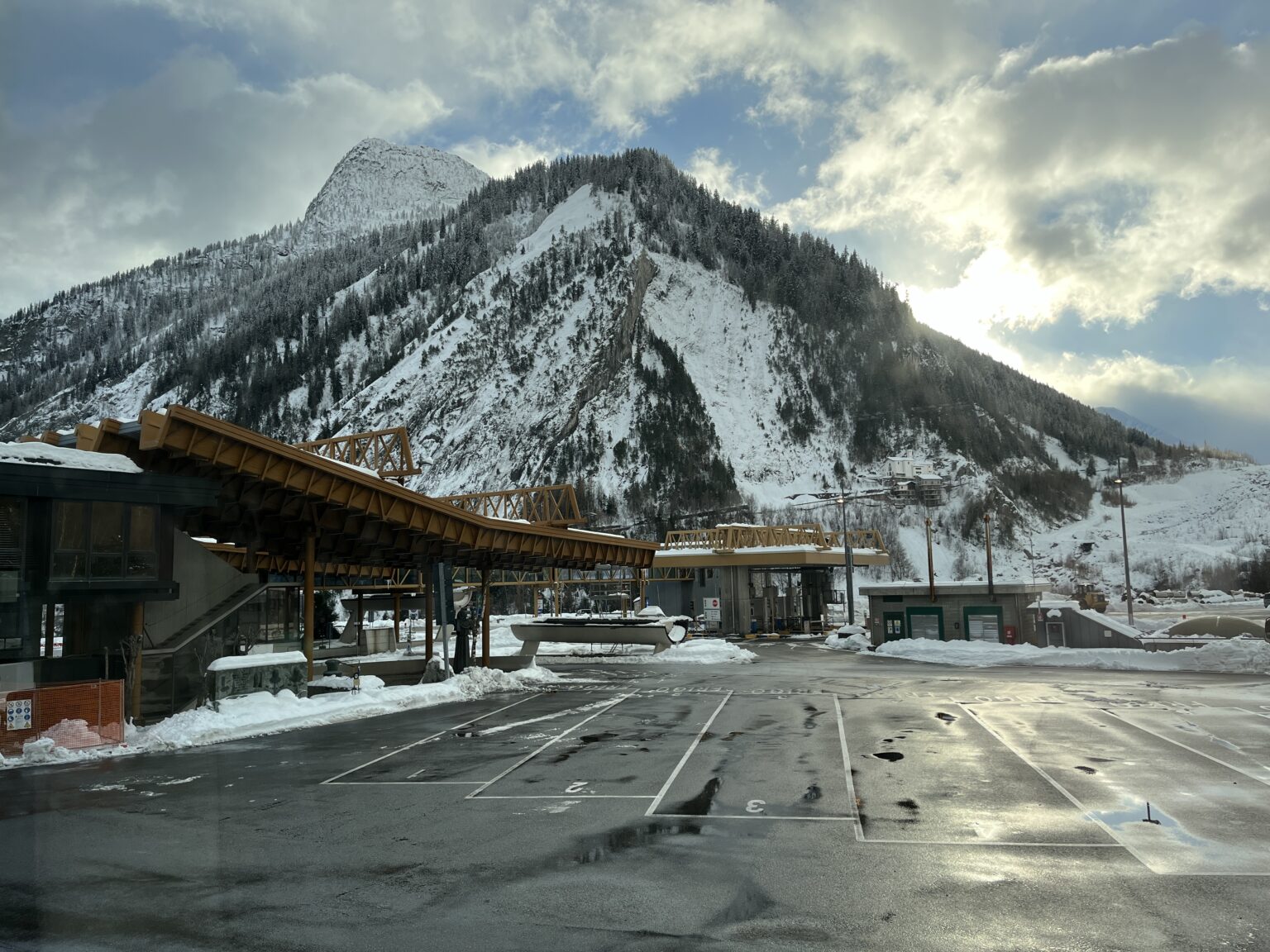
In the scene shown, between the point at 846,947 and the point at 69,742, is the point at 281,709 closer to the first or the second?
the point at 69,742

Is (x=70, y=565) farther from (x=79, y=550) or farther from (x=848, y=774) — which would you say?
(x=848, y=774)

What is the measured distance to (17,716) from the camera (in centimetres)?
1788

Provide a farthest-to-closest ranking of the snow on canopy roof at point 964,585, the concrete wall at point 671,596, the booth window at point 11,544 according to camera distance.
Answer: the concrete wall at point 671,596
the snow on canopy roof at point 964,585
the booth window at point 11,544

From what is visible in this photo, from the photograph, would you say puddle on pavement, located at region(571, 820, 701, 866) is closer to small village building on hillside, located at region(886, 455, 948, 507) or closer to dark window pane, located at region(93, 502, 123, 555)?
dark window pane, located at region(93, 502, 123, 555)

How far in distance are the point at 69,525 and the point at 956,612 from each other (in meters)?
44.6

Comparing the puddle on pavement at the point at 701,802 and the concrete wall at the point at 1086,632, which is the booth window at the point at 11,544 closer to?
the puddle on pavement at the point at 701,802

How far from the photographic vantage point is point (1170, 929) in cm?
758

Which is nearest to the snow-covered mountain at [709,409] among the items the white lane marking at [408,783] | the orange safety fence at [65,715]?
the orange safety fence at [65,715]

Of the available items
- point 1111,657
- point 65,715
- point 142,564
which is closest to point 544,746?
point 65,715

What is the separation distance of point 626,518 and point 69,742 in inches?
4807

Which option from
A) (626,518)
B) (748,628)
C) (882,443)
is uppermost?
(882,443)

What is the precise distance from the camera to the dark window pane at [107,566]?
2197 centimetres

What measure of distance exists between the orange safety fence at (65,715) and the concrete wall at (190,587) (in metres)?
6.75

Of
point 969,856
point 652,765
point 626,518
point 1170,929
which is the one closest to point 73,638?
point 652,765
